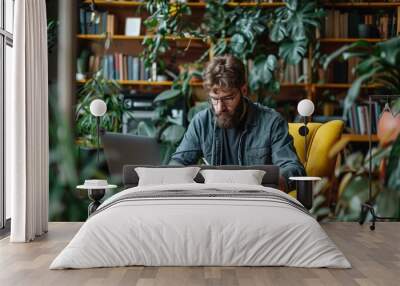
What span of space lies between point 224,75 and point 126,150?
958 millimetres

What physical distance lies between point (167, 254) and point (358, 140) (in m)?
3.50

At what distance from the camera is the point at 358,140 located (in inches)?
263

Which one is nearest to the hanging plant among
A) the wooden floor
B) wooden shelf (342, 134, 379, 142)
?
wooden shelf (342, 134, 379, 142)

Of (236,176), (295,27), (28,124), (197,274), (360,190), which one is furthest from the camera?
(295,27)

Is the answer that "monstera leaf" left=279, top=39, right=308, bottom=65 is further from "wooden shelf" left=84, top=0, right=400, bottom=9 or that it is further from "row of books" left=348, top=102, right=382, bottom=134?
"row of books" left=348, top=102, right=382, bottom=134

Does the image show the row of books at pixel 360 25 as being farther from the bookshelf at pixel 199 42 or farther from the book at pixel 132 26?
the book at pixel 132 26

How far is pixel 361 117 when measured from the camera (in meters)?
6.73

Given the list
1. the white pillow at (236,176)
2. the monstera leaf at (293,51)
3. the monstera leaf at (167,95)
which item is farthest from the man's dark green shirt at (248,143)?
the monstera leaf at (293,51)

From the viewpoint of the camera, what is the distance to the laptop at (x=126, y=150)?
5094mm

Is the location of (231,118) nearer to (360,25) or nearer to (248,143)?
(248,143)

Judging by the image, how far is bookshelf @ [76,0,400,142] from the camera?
6.76m

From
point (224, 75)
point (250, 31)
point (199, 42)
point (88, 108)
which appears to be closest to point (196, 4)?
point (199, 42)

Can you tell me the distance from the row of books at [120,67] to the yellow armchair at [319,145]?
6.24ft

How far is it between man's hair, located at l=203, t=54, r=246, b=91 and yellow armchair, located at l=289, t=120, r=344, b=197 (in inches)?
27.7
